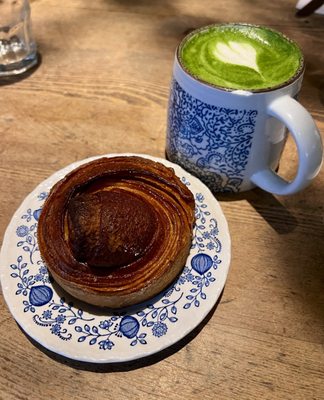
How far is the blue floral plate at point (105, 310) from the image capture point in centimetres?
68

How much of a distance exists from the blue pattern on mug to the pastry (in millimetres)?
118

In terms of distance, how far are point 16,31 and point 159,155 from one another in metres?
0.62

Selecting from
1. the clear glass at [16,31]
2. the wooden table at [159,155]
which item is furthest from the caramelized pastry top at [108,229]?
the clear glass at [16,31]

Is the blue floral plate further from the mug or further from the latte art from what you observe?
the latte art

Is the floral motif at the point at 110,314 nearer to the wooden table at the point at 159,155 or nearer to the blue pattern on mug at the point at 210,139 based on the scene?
the wooden table at the point at 159,155

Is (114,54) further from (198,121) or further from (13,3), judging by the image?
(198,121)

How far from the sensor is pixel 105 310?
727 millimetres

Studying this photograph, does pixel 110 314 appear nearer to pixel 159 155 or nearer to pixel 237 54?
pixel 159 155

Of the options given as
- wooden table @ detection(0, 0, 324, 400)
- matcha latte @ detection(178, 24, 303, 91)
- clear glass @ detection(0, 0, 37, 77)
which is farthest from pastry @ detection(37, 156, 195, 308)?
clear glass @ detection(0, 0, 37, 77)

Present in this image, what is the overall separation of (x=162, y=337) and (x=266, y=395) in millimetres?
171

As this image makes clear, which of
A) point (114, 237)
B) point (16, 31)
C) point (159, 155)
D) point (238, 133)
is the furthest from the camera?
point (16, 31)

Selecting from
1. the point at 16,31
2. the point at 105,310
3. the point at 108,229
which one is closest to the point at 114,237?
the point at 108,229

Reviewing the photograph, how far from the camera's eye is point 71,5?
1522 mm

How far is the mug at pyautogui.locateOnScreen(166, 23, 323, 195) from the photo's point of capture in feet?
2.56
